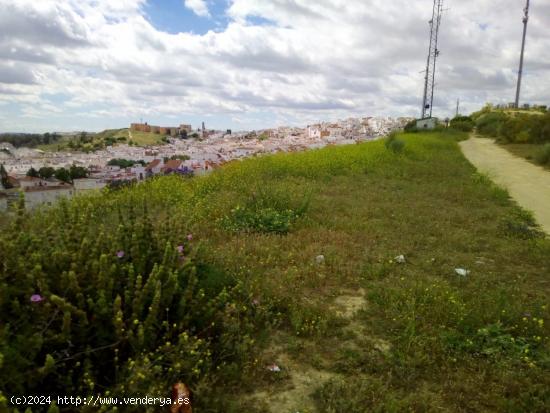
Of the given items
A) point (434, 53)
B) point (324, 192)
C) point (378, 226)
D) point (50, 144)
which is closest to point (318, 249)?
point (378, 226)

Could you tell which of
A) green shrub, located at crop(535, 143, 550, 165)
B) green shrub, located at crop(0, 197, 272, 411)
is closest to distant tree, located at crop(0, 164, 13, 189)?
green shrub, located at crop(0, 197, 272, 411)

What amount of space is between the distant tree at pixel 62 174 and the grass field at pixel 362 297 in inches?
70.7

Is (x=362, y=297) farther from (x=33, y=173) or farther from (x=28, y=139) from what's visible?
(x=28, y=139)

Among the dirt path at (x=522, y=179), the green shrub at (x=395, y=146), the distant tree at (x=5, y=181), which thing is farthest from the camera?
the green shrub at (x=395, y=146)

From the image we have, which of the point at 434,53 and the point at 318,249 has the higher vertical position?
the point at 434,53

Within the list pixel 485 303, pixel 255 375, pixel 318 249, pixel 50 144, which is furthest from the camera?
pixel 50 144

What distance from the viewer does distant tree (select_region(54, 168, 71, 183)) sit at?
27.2 ft

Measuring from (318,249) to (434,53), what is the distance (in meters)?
31.6

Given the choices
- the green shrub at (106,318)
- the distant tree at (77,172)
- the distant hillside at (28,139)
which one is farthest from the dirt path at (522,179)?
the distant hillside at (28,139)

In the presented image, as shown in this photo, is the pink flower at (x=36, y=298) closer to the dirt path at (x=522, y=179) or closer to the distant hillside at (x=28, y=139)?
the dirt path at (x=522, y=179)

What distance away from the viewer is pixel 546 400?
103 inches

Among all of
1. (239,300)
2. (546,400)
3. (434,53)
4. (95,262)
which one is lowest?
(546,400)

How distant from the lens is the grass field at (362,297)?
105 inches

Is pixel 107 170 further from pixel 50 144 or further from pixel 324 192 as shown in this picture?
pixel 50 144
